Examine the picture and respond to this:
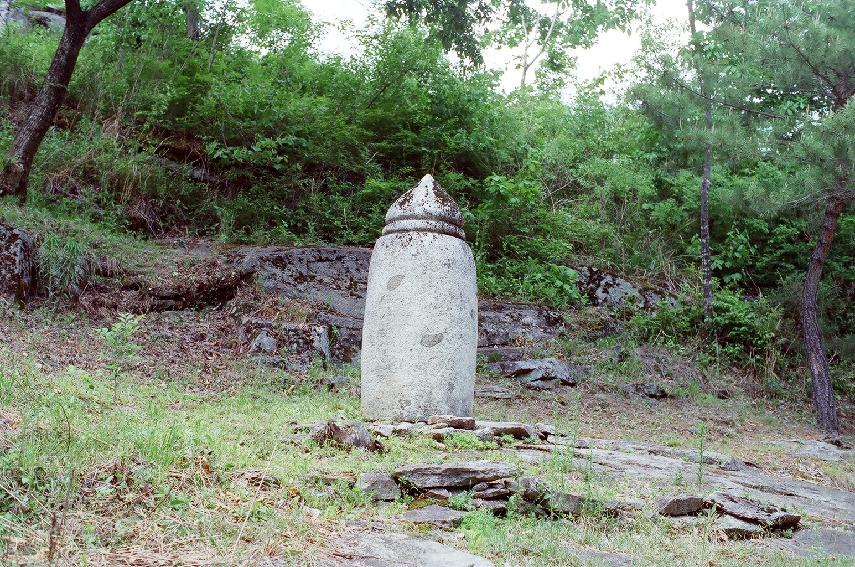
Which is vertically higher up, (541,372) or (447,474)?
(447,474)

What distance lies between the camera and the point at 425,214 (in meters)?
7.04

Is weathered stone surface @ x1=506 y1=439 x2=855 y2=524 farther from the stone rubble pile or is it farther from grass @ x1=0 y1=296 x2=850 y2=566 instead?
the stone rubble pile

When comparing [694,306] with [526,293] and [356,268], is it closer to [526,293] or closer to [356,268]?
[526,293]

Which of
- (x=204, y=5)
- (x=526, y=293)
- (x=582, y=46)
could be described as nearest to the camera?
(x=526, y=293)

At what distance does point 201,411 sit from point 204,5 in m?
12.3

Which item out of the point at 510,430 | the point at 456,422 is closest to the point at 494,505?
the point at 456,422

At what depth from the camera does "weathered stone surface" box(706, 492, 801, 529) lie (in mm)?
4488

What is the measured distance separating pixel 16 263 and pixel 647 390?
29.2 feet

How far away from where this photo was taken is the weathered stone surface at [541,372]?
36.5 ft

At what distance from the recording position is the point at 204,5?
637 inches

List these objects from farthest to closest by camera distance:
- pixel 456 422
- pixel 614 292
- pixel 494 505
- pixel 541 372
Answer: pixel 614 292 → pixel 541 372 → pixel 456 422 → pixel 494 505

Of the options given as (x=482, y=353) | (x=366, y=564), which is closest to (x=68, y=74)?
(x=482, y=353)

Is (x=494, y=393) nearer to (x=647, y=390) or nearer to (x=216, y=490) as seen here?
(x=647, y=390)

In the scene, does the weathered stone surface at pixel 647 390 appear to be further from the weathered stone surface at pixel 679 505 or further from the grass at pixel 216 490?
the weathered stone surface at pixel 679 505
